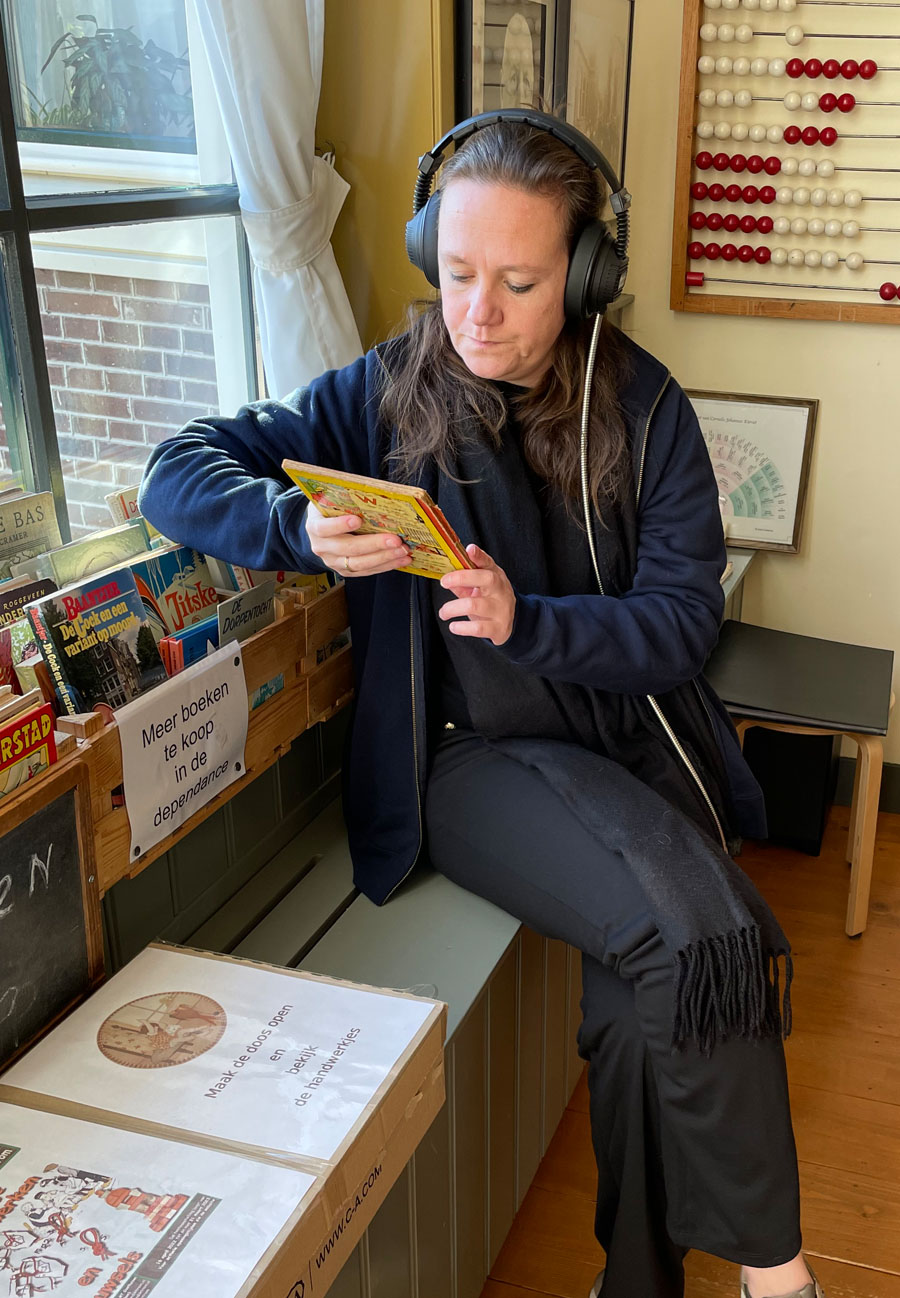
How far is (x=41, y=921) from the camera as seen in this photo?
104 centimetres

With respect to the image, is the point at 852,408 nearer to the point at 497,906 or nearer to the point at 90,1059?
the point at 497,906

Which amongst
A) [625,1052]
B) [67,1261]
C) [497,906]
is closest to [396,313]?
[497,906]

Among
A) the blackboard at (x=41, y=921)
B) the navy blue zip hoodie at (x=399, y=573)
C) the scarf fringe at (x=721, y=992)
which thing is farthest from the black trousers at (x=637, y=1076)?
the blackboard at (x=41, y=921)

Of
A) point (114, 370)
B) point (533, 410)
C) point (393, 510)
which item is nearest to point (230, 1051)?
point (393, 510)

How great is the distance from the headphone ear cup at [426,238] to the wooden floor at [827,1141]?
1224 millimetres

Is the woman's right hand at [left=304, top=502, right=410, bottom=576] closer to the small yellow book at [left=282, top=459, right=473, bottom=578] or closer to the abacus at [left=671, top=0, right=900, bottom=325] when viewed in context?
the small yellow book at [left=282, top=459, right=473, bottom=578]

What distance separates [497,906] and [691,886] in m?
0.30

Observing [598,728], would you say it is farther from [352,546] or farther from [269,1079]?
[269,1079]

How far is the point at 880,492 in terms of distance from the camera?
256cm

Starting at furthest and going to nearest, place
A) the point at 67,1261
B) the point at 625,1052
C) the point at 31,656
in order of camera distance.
A: the point at 625,1052, the point at 31,656, the point at 67,1261

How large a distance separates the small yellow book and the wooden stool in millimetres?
1135

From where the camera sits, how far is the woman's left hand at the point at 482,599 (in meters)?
1.19

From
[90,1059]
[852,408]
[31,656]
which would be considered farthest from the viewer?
[852,408]

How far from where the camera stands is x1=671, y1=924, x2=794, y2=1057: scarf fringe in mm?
1183
